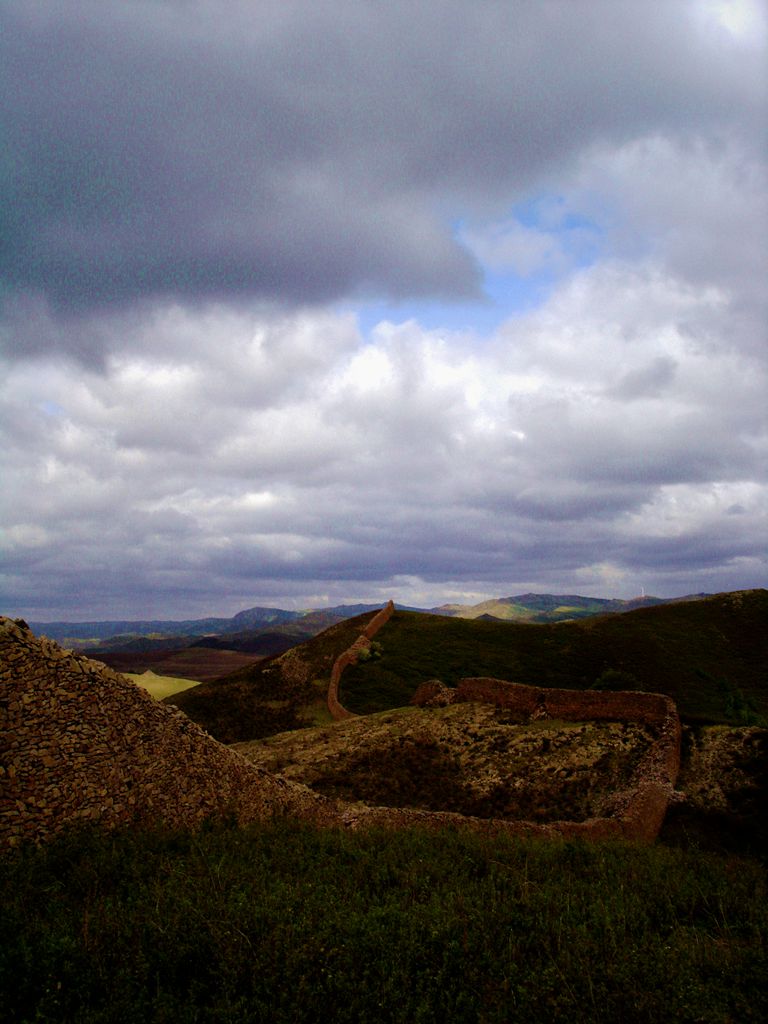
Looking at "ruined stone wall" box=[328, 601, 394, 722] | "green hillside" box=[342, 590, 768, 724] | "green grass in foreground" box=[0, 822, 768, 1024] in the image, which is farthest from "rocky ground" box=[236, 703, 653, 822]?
"green hillside" box=[342, 590, 768, 724]

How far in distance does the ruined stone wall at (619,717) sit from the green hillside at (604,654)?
1667 cm

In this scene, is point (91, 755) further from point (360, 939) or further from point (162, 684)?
point (162, 684)

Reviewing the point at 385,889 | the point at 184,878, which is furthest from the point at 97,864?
the point at 385,889

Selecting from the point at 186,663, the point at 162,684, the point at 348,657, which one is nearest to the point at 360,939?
the point at 348,657

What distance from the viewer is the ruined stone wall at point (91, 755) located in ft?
29.9

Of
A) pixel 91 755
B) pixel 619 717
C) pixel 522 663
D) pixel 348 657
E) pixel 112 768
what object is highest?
pixel 91 755

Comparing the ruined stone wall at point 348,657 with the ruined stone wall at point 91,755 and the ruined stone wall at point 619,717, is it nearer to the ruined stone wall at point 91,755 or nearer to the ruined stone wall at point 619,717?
the ruined stone wall at point 619,717

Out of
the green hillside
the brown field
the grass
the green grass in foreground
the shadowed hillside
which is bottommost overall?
the brown field

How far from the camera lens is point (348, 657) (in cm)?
5622

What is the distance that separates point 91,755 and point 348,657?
47.5m

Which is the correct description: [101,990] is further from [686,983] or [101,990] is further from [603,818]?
[603,818]

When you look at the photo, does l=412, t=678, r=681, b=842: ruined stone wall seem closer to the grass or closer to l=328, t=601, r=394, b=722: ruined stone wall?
l=328, t=601, r=394, b=722: ruined stone wall

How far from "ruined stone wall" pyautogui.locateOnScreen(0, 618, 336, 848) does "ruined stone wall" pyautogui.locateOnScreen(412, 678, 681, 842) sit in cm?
792

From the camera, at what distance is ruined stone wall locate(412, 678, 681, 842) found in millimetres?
15122
